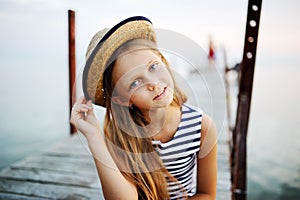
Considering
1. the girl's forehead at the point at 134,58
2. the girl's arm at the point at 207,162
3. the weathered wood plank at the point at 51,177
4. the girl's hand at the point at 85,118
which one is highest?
the girl's forehead at the point at 134,58

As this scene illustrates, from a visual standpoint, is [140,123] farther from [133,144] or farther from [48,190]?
[48,190]

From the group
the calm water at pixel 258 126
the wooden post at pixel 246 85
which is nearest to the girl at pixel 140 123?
the wooden post at pixel 246 85

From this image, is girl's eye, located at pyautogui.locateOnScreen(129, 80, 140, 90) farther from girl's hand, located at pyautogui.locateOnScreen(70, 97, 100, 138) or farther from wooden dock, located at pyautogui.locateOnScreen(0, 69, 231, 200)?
wooden dock, located at pyautogui.locateOnScreen(0, 69, 231, 200)

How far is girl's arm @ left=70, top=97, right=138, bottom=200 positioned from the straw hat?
5cm

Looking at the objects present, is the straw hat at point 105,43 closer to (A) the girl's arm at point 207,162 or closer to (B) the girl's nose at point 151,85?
(B) the girl's nose at point 151,85

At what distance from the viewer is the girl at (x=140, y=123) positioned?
1.92ft

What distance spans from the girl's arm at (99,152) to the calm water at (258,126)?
2.22 meters

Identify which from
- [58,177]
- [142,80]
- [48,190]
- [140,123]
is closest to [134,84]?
[142,80]

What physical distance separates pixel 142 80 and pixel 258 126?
4.37 meters

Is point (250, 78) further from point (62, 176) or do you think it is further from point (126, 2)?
point (62, 176)

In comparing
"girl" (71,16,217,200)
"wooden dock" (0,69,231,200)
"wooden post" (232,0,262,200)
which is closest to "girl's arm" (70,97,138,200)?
"girl" (71,16,217,200)

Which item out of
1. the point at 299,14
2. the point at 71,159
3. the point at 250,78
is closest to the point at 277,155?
the point at 299,14

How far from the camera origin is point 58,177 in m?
1.55

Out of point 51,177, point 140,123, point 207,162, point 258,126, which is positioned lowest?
point 258,126
